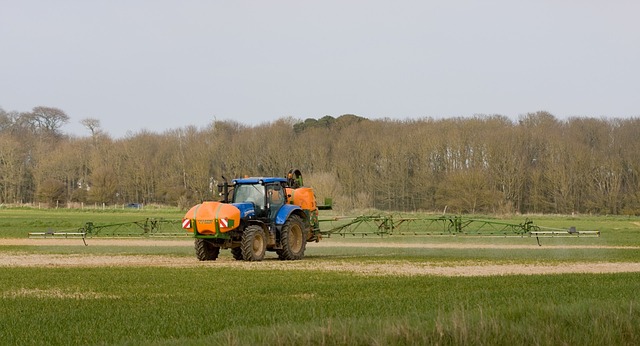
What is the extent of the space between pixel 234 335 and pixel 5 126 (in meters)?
166

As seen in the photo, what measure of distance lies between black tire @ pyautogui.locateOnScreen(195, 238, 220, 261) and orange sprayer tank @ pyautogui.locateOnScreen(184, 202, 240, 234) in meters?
0.90

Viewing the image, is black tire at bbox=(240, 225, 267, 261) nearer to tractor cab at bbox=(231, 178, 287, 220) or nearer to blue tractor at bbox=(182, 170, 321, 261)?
blue tractor at bbox=(182, 170, 321, 261)

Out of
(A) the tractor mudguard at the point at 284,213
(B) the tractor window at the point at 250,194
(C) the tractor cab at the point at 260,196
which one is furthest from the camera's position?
(B) the tractor window at the point at 250,194

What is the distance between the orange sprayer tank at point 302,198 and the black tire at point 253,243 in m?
2.58

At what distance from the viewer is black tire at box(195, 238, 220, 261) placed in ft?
97.0

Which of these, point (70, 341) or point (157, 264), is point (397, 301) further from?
point (157, 264)

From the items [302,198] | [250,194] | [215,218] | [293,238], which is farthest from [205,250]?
[302,198]

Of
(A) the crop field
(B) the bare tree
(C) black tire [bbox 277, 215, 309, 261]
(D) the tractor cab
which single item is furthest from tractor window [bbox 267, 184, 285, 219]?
(B) the bare tree

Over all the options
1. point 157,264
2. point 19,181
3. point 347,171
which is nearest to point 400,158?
point 347,171

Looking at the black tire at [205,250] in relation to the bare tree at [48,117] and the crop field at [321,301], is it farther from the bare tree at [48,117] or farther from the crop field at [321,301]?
the bare tree at [48,117]

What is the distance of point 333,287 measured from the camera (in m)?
18.3

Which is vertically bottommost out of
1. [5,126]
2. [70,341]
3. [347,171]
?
[70,341]

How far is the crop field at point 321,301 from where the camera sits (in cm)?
1062

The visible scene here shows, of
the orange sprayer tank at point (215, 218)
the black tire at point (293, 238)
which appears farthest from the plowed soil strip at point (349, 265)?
the black tire at point (293, 238)
